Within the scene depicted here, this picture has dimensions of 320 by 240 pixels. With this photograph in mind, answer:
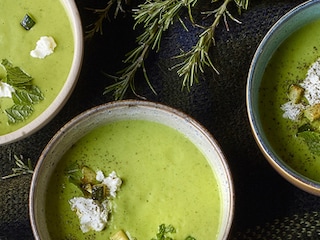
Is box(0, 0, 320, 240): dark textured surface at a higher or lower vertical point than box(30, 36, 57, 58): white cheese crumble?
lower

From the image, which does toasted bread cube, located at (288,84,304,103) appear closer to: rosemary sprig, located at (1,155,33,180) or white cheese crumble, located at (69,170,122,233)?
white cheese crumble, located at (69,170,122,233)

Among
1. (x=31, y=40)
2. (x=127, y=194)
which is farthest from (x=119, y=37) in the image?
(x=127, y=194)

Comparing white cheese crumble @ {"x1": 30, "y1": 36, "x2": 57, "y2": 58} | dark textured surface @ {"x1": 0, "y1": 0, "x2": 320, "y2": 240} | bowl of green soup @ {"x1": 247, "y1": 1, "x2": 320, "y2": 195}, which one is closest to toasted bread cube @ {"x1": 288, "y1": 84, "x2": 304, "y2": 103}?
bowl of green soup @ {"x1": 247, "y1": 1, "x2": 320, "y2": 195}

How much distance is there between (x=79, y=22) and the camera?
2.19 m

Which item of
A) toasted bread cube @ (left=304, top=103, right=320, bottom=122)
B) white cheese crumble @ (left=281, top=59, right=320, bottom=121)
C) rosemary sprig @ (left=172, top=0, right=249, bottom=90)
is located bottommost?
toasted bread cube @ (left=304, top=103, right=320, bottom=122)

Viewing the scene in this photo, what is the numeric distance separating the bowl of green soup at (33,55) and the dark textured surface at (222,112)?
0.40 ft

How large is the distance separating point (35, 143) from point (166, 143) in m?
0.44

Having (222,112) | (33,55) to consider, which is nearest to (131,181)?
(222,112)

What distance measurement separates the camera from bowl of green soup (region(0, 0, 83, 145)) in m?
2.22

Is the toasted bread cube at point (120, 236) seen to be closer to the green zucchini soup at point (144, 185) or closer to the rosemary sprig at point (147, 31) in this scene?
the green zucchini soup at point (144, 185)

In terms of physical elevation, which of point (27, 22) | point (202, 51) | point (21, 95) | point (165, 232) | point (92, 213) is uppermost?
point (27, 22)

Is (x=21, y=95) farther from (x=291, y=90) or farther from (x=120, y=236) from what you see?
(x=291, y=90)

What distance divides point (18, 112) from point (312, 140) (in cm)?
84

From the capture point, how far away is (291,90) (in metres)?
2.18
